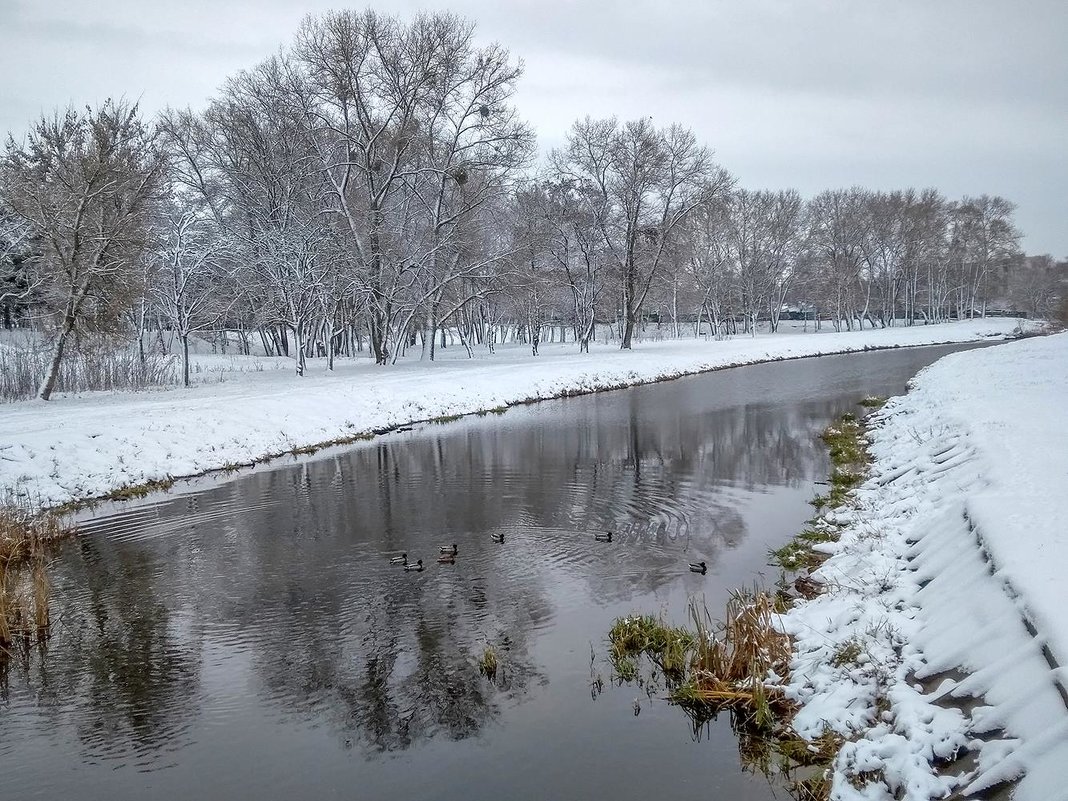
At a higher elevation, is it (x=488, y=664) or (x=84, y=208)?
(x=84, y=208)

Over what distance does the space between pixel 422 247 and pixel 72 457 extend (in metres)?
25.2

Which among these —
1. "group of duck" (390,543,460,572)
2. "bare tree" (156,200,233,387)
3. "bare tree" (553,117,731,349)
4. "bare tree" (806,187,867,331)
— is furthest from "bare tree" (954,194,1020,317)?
"group of duck" (390,543,460,572)

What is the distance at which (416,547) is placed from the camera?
451 inches

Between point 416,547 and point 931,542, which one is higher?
point 931,542

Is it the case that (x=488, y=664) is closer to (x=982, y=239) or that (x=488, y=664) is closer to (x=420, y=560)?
(x=420, y=560)

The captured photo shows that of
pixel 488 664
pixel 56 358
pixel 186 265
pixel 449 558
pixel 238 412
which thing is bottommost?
pixel 488 664

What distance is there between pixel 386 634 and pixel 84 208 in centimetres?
2058

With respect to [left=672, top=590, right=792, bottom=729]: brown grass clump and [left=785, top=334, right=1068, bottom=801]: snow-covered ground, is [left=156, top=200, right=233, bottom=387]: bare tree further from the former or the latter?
[left=785, top=334, right=1068, bottom=801]: snow-covered ground

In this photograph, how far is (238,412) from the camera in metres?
20.4

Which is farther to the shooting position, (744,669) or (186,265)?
(186,265)

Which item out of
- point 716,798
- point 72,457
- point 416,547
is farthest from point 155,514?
point 716,798

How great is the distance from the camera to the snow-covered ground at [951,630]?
4.73 metres

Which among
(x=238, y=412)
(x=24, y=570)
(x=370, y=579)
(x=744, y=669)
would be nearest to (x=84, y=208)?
(x=238, y=412)

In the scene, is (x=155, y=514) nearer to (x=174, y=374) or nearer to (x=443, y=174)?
(x=174, y=374)
